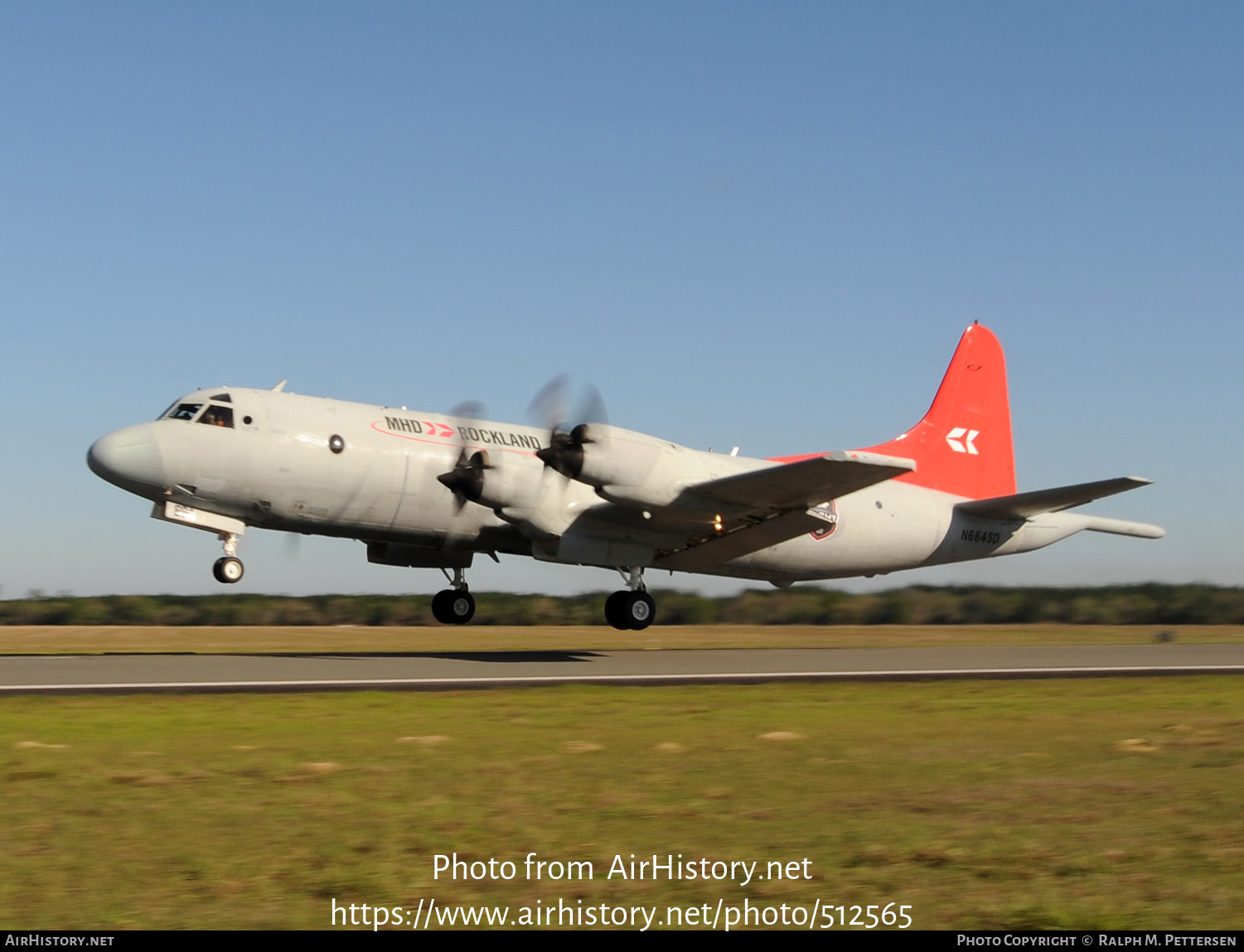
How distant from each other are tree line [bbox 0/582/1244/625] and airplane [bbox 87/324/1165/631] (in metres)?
8.71

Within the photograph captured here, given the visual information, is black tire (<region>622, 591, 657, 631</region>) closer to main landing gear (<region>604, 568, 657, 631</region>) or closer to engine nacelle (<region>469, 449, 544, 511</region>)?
main landing gear (<region>604, 568, 657, 631</region>)

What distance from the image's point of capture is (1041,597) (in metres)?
35.8

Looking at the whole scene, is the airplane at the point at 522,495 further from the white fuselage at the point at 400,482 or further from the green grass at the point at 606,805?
the green grass at the point at 606,805

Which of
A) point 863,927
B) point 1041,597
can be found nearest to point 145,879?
point 863,927

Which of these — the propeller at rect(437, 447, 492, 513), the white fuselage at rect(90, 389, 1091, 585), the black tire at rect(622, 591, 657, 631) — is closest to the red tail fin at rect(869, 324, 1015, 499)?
the white fuselage at rect(90, 389, 1091, 585)

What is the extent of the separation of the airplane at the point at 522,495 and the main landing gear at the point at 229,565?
4cm

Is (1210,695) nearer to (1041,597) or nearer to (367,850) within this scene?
(367,850)

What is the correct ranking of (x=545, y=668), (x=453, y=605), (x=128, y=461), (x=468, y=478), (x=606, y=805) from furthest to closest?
1. (x=453, y=605)
2. (x=468, y=478)
3. (x=128, y=461)
4. (x=545, y=668)
5. (x=606, y=805)

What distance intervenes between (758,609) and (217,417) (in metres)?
19.5

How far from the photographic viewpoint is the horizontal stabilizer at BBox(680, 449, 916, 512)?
19.3m

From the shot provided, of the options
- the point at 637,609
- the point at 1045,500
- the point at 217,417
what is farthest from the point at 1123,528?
the point at 217,417

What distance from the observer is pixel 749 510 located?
72.8 ft

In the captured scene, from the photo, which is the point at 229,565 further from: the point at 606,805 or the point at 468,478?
the point at 606,805

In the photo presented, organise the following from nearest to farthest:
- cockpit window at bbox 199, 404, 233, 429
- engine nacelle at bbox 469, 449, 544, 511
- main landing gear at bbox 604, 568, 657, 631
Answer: cockpit window at bbox 199, 404, 233, 429, engine nacelle at bbox 469, 449, 544, 511, main landing gear at bbox 604, 568, 657, 631
